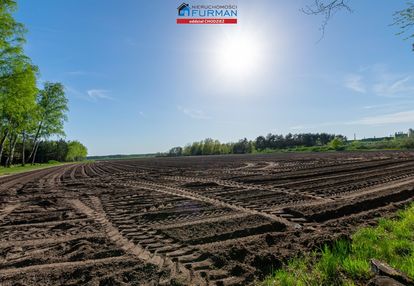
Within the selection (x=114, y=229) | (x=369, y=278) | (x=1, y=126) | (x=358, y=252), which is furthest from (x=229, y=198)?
(x=1, y=126)

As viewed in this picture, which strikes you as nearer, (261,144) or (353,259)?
(353,259)

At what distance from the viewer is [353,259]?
3461 millimetres

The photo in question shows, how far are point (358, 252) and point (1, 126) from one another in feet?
116

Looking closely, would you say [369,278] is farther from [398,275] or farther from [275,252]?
[275,252]

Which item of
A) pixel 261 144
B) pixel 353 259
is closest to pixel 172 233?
pixel 353 259

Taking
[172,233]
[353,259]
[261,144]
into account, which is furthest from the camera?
[261,144]

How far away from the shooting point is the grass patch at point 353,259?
3014mm

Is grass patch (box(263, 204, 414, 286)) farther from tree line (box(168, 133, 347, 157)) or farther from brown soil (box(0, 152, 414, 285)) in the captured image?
tree line (box(168, 133, 347, 157))

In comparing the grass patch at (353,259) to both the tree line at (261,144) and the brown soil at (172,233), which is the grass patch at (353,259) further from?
the tree line at (261,144)

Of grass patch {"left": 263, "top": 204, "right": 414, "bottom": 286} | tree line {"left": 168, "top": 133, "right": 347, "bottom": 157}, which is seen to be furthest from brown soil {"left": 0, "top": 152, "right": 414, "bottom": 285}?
tree line {"left": 168, "top": 133, "right": 347, "bottom": 157}

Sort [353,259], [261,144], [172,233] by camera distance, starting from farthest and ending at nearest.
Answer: [261,144] < [172,233] < [353,259]

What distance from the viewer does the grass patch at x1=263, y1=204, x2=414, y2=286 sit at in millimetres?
3014

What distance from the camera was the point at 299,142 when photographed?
106 meters

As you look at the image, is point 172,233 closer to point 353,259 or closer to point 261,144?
point 353,259
